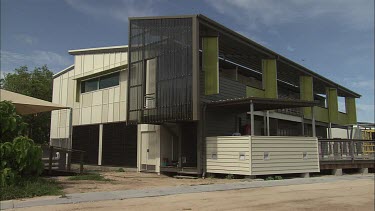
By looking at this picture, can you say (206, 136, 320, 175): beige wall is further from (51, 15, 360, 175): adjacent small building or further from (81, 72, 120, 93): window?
(81, 72, 120, 93): window

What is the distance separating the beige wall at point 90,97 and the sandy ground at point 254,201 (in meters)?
11.5

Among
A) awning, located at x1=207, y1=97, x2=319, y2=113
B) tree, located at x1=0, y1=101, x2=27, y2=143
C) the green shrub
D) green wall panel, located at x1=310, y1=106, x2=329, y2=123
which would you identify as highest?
green wall panel, located at x1=310, y1=106, x2=329, y2=123

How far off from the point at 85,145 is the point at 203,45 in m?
10.7

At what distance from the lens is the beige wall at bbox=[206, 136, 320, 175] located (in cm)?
1605

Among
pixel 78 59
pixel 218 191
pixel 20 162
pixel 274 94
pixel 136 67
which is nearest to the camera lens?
pixel 20 162

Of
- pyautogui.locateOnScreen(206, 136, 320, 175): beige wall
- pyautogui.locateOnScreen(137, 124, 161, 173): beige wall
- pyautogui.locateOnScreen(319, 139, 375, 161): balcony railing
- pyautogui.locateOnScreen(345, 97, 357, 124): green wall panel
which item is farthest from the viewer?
pyautogui.locateOnScreen(345, 97, 357, 124): green wall panel

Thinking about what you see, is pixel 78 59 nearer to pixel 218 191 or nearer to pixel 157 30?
pixel 157 30

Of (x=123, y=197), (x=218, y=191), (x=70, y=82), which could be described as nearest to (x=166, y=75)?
(x=218, y=191)

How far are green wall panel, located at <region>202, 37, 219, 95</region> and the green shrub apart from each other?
8461 millimetres

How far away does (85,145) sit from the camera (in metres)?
24.4

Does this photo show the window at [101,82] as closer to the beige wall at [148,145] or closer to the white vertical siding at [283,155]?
the beige wall at [148,145]

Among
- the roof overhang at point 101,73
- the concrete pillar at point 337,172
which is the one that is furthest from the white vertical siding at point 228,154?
the roof overhang at point 101,73

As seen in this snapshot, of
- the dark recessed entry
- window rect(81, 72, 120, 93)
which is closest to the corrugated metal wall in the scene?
the dark recessed entry

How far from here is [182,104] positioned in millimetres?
17031
